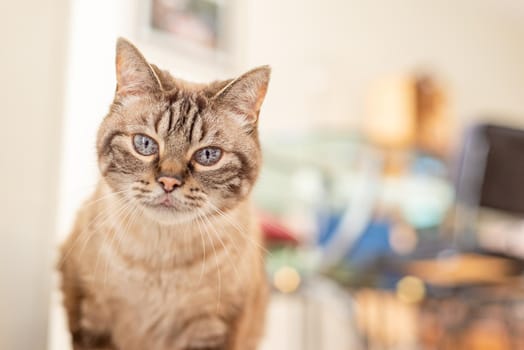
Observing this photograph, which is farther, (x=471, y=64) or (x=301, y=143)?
(x=471, y=64)

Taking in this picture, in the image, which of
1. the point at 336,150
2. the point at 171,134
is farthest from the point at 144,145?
the point at 336,150

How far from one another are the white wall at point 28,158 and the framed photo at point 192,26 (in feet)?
0.31

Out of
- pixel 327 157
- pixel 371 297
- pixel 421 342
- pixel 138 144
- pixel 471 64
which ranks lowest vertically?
pixel 421 342

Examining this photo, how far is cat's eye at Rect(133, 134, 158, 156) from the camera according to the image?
45cm

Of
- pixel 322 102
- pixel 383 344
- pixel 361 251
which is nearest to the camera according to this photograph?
pixel 361 251

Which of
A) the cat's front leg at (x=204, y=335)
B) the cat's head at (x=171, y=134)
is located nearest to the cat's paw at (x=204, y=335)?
the cat's front leg at (x=204, y=335)

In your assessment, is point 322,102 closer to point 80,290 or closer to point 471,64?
point 471,64

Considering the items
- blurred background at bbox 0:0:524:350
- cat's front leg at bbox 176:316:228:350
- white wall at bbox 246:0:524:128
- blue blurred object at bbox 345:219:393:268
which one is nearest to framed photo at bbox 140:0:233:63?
blurred background at bbox 0:0:524:350

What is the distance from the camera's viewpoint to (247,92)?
44 cm

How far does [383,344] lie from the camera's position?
269 cm

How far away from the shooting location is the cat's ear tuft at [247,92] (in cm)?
44

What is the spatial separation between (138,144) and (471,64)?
4.41 m

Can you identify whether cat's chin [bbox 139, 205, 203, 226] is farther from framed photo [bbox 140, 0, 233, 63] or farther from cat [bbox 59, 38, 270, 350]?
framed photo [bbox 140, 0, 233, 63]

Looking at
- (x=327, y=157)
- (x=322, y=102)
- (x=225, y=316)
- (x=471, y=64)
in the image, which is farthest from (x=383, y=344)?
(x=471, y=64)
